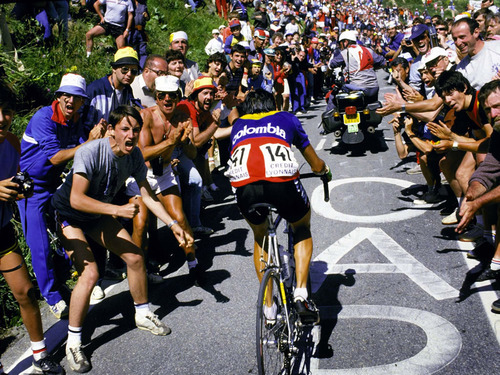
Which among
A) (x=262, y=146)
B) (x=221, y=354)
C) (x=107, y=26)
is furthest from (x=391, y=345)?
(x=107, y=26)

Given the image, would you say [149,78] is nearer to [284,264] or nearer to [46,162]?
[46,162]

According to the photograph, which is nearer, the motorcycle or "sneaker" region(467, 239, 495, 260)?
"sneaker" region(467, 239, 495, 260)

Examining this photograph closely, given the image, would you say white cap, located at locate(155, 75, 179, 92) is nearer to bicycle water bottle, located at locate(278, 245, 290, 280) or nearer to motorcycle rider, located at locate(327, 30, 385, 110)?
bicycle water bottle, located at locate(278, 245, 290, 280)

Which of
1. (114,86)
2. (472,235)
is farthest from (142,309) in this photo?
(472,235)

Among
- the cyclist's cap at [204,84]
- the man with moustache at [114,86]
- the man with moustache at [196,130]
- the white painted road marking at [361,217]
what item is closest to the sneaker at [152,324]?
the man with moustache at [196,130]

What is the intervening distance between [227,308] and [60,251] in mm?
1746

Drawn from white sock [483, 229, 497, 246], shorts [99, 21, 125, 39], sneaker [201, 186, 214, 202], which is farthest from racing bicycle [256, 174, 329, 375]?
shorts [99, 21, 125, 39]

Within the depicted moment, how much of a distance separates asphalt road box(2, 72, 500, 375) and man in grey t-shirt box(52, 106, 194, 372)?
0.89 feet

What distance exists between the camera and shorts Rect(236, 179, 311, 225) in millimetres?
3930

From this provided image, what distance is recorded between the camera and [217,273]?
5883 millimetres

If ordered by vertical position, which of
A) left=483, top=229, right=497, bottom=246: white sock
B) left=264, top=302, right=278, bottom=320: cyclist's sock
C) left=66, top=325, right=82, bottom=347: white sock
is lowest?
left=483, top=229, right=497, bottom=246: white sock

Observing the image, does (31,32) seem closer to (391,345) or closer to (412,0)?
(391,345)

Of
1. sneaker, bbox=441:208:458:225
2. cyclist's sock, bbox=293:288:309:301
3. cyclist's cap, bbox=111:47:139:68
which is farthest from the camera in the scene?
sneaker, bbox=441:208:458:225

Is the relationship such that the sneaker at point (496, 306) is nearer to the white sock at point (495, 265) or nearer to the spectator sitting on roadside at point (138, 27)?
the white sock at point (495, 265)
